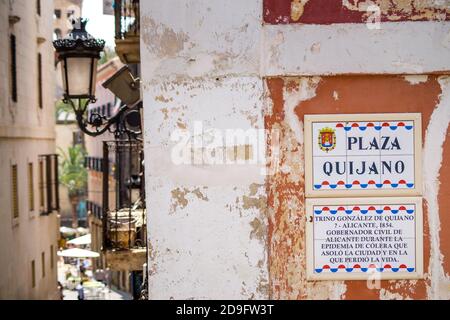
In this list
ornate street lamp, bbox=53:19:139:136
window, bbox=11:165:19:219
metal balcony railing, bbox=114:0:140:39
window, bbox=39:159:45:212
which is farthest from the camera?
window, bbox=39:159:45:212

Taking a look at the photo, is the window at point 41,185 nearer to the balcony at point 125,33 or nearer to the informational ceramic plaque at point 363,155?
the balcony at point 125,33

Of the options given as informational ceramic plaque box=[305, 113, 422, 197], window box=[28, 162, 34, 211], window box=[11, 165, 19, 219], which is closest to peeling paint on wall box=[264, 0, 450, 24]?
informational ceramic plaque box=[305, 113, 422, 197]

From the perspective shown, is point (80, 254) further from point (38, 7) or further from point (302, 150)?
point (302, 150)

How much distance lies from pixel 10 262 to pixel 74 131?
44.9m

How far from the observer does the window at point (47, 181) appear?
19234 mm

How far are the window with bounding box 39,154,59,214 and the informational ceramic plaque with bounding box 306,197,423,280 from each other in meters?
15.1

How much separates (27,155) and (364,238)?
43.9 ft

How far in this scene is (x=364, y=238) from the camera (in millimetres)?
4688

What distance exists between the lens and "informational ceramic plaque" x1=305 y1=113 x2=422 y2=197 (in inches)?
182


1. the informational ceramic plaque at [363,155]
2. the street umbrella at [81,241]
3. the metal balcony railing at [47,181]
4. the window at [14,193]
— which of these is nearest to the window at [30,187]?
the metal balcony railing at [47,181]

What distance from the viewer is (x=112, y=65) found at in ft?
117

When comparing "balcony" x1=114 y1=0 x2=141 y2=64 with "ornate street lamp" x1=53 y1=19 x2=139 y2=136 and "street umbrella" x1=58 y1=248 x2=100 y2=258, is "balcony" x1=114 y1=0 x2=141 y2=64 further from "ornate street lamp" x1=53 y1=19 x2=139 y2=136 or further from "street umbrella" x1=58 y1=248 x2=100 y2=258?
"street umbrella" x1=58 y1=248 x2=100 y2=258

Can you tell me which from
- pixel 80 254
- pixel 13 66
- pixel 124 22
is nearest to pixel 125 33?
pixel 124 22
